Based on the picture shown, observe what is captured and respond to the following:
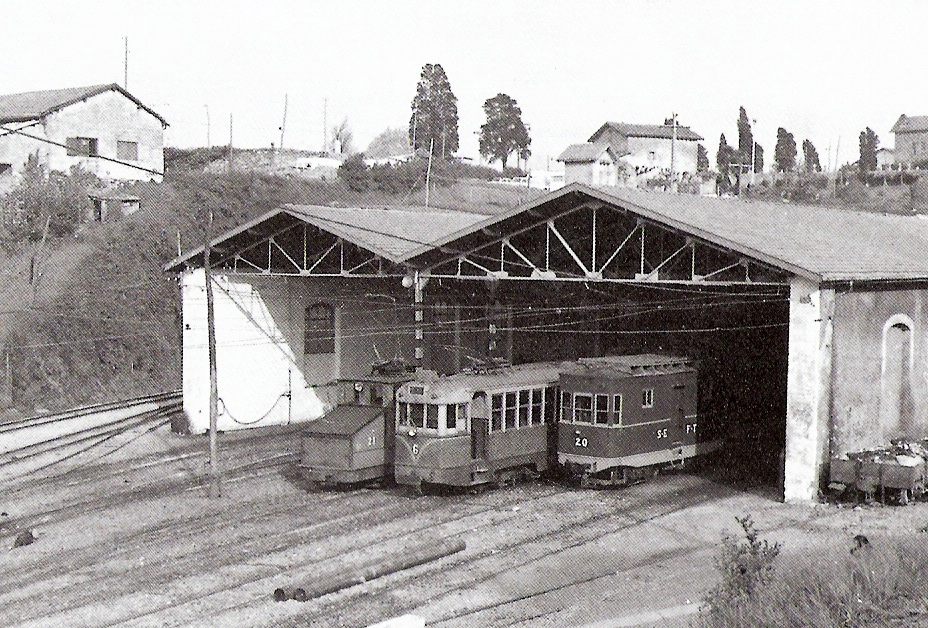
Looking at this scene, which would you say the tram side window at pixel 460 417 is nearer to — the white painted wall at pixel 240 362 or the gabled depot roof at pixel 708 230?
the gabled depot roof at pixel 708 230

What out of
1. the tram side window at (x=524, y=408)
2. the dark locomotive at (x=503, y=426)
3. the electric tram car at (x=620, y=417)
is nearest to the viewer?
the dark locomotive at (x=503, y=426)

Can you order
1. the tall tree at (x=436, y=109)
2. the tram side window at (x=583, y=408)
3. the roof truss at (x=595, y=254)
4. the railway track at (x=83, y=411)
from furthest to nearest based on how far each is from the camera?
the tall tree at (x=436, y=109) < the railway track at (x=83, y=411) < the roof truss at (x=595, y=254) < the tram side window at (x=583, y=408)

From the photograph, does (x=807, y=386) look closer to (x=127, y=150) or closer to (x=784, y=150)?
(x=127, y=150)

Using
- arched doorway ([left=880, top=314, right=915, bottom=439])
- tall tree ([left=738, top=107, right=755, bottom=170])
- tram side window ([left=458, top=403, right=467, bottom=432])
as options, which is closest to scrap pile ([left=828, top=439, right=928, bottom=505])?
arched doorway ([left=880, top=314, right=915, bottom=439])

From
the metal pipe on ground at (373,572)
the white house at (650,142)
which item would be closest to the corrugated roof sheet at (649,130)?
the white house at (650,142)

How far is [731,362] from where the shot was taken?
1117 inches

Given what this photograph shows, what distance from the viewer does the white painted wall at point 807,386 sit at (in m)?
22.6

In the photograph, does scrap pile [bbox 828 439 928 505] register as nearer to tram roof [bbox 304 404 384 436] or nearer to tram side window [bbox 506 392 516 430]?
tram side window [bbox 506 392 516 430]

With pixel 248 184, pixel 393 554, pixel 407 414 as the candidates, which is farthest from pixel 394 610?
pixel 248 184

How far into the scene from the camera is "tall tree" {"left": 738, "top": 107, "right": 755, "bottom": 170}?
94250 millimetres

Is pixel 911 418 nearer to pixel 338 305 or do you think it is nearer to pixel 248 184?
Answer: pixel 338 305

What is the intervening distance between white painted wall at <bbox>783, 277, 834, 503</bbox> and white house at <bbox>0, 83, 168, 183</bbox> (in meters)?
38.2

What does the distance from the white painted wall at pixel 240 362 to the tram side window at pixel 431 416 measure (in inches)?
497

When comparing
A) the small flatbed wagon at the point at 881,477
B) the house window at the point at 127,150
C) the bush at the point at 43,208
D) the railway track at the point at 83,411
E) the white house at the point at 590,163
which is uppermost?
the white house at the point at 590,163
